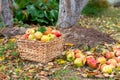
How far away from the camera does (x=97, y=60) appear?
5191 millimetres

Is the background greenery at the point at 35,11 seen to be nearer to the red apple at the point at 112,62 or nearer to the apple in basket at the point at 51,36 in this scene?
the apple in basket at the point at 51,36

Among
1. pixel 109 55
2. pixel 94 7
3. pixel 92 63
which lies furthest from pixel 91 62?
pixel 94 7

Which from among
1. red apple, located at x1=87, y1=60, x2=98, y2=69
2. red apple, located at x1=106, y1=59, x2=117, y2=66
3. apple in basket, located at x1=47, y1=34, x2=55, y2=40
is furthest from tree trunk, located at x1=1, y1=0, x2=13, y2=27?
red apple, located at x1=106, y1=59, x2=117, y2=66

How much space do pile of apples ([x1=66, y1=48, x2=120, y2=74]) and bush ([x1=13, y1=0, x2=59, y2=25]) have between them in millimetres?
3560

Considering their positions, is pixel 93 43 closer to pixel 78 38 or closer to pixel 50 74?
pixel 78 38

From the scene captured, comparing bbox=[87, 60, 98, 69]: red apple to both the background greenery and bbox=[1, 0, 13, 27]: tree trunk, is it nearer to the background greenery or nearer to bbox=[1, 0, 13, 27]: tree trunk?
bbox=[1, 0, 13, 27]: tree trunk

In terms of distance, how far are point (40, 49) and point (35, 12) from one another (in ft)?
12.7

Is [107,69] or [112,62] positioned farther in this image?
[112,62]

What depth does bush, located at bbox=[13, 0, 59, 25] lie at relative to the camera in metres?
8.87

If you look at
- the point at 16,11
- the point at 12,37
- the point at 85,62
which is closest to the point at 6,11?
the point at 12,37

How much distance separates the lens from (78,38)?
6.35 meters

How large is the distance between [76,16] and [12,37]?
127cm

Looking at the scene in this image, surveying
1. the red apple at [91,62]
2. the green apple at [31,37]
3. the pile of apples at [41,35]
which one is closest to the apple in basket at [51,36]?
the pile of apples at [41,35]

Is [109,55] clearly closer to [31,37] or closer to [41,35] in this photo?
[41,35]
